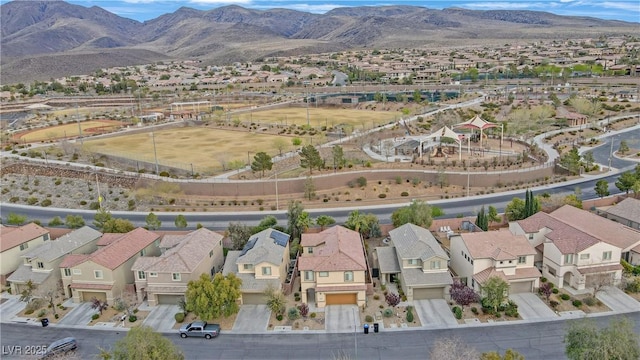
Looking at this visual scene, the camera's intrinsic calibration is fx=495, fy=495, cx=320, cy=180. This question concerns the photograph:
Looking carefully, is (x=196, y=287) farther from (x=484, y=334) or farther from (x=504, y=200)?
(x=504, y=200)

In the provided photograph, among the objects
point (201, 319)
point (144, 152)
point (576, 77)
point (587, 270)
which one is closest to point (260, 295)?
point (201, 319)

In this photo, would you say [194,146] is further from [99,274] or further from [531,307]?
[531,307]

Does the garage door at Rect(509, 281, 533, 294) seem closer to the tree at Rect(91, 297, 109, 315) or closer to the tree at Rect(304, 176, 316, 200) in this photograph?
the tree at Rect(304, 176, 316, 200)

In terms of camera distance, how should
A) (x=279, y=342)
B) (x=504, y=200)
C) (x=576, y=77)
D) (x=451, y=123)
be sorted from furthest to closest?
(x=576, y=77) → (x=451, y=123) → (x=504, y=200) → (x=279, y=342)

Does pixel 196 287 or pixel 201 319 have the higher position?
pixel 196 287

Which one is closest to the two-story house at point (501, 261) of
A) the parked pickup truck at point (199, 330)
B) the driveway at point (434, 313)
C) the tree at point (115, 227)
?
the driveway at point (434, 313)

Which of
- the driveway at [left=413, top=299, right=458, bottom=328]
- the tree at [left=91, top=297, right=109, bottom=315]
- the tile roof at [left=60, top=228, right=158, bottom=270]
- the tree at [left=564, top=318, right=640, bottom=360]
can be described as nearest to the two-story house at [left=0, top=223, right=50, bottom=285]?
the tile roof at [left=60, top=228, right=158, bottom=270]
